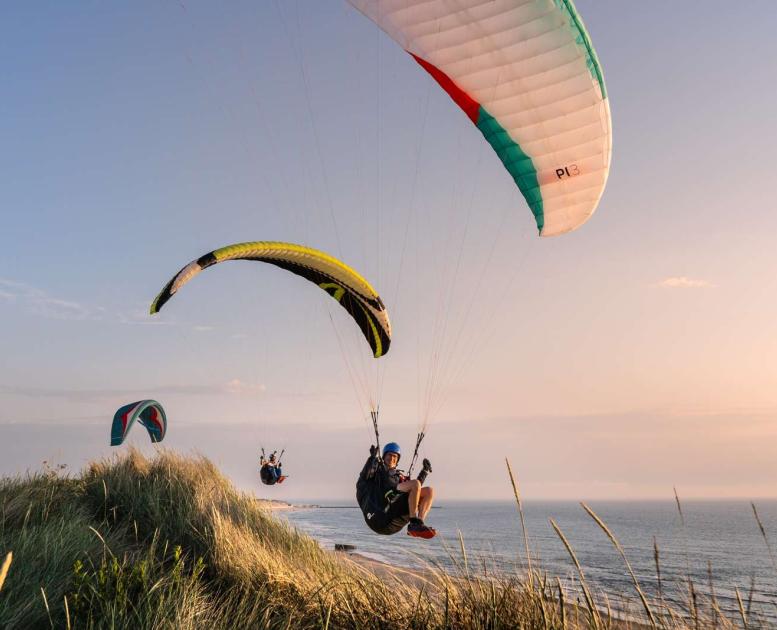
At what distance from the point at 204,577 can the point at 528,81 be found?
7.78 meters

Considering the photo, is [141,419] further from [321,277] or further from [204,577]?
[204,577]

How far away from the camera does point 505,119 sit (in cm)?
901

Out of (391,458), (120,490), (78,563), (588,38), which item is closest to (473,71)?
(588,38)

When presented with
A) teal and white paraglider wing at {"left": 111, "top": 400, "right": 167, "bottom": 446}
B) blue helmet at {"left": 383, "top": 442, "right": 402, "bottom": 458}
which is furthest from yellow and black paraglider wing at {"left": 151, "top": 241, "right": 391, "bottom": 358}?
teal and white paraglider wing at {"left": 111, "top": 400, "right": 167, "bottom": 446}

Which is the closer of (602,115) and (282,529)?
(602,115)

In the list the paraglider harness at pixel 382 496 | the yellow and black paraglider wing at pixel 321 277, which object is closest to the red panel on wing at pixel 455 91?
the yellow and black paraglider wing at pixel 321 277

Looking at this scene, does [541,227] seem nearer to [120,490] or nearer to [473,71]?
[473,71]

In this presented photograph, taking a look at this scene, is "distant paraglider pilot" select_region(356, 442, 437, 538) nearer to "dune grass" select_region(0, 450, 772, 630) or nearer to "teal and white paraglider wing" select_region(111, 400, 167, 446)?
"dune grass" select_region(0, 450, 772, 630)

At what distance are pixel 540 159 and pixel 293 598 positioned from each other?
22.2 ft

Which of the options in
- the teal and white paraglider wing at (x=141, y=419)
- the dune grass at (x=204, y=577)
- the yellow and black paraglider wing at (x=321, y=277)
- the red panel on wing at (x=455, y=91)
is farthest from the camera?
the teal and white paraglider wing at (x=141, y=419)

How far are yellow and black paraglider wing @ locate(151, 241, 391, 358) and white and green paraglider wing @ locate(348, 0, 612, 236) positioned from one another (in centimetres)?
297

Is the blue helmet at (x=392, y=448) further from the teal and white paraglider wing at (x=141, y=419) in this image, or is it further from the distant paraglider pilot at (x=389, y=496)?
the teal and white paraglider wing at (x=141, y=419)

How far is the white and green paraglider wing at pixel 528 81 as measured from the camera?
810cm

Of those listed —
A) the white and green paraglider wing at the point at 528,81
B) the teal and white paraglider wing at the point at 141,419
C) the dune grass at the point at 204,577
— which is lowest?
the dune grass at the point at 204,577
